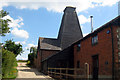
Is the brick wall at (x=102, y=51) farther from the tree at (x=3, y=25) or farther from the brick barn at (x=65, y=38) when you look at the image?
the brick barn at (x=65, y=38)

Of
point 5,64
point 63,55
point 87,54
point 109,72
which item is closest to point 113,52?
point 109,72

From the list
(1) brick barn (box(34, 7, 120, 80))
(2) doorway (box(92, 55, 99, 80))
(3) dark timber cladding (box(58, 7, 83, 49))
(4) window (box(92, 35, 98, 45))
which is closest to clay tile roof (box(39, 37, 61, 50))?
(3) dark timber cladding (box(58, 7, 83, 49))

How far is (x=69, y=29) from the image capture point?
101 ft

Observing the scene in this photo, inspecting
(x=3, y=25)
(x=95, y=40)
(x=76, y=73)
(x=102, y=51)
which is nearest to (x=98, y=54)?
(x=102, y=51)

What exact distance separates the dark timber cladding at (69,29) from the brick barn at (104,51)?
39.4ft

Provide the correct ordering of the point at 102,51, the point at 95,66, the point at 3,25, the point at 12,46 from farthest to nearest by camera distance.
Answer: the point at 12,46 < the point at 3,25 < the point at 95,66 < the point at 102,51

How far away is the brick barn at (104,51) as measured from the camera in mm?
12156

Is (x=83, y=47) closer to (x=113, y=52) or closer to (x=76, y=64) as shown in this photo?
(x=76, y=64)

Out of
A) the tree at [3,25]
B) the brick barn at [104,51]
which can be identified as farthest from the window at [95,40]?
the tree at [3,25]

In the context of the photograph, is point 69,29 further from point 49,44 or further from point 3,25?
point 3,25

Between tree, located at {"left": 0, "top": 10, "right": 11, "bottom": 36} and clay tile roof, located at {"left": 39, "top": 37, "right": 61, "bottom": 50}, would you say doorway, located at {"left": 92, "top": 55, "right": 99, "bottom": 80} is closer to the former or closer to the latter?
tree, located at {"left": 0, "top": 10, "right": 11, "bottom": 36}

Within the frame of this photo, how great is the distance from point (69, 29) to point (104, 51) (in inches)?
687

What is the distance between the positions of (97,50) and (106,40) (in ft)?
6.35

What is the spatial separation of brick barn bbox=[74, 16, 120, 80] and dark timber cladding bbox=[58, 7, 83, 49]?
12011 mm
